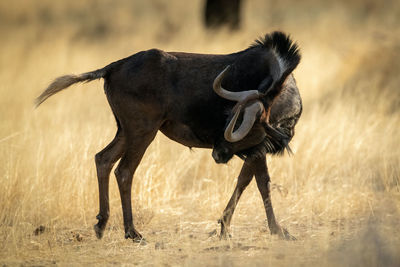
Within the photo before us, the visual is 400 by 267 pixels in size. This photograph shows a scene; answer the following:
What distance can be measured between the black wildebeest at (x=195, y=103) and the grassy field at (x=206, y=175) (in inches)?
13.9

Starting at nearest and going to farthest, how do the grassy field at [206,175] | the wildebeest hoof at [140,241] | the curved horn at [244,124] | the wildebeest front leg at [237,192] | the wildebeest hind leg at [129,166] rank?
the curved horn at [244,124], the grassy field at [206,175], the wildebeest hoof at [140,241], the wildebeest hind leg at [129,166], the wildebeest front leg at [237,192]

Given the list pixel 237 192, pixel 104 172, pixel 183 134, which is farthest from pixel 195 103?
pixel 104 172

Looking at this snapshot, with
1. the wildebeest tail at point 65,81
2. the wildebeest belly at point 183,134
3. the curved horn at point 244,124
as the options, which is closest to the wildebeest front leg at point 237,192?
the wildebeest belly at point 183,134

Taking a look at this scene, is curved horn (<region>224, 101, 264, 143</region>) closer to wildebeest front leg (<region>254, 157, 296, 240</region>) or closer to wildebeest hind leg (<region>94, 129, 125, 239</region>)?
wildebeest front leg (<region>254, 157, 296, 240</region>)

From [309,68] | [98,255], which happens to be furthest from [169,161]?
[309,68]

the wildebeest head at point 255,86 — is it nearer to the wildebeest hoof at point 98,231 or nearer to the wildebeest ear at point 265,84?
the wildebeest ear at point 265,84

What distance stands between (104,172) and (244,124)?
1578mm

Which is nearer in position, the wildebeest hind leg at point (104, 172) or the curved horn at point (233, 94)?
the curved horn at point (233, 94)

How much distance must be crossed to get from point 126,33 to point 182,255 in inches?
486

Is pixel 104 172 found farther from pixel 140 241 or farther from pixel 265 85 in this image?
pixel 265 85

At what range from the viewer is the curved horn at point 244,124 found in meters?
5.55

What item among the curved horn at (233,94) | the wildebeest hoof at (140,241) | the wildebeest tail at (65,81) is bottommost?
the wildebeest hoof at (140,241)

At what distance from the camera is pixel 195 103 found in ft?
20.1

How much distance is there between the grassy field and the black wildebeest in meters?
0.35
